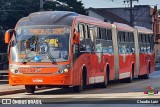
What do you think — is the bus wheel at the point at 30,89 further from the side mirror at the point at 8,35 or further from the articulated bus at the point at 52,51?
the side mirror at the point at 8,35

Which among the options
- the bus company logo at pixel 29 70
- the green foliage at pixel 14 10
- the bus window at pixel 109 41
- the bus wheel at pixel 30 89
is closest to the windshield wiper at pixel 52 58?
the bus company logo at pixel 29 70

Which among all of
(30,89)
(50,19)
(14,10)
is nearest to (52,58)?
(50,19)

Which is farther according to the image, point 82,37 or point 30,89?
point 82,37

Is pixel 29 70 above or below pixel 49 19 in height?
below

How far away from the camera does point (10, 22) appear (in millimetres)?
59438

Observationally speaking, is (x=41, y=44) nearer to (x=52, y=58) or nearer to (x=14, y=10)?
(x=52, y=58)

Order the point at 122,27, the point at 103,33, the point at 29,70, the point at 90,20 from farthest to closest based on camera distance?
the point at 122,27 → the point at 103,33 → the point at 90,20 → the point at 29,70

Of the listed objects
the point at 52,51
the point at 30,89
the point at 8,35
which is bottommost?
the point at 30,89

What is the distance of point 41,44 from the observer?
21.4m

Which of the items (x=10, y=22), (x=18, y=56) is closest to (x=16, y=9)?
(x=10, y=22)

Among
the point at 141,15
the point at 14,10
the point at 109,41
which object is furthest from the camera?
the point at 141,15

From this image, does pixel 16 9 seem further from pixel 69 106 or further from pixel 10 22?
pixel 69 106

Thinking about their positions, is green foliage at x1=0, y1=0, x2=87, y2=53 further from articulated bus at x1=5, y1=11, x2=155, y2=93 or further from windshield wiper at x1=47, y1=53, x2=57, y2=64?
windshield wiper at x1=47, y1=53, x2=57, y2=64

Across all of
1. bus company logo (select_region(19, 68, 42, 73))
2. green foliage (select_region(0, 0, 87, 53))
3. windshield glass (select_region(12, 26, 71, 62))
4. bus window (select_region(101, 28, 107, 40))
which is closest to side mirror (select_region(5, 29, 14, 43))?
windshield glass (select_region(12, 26, 71, 62))
